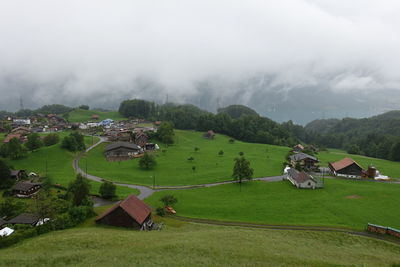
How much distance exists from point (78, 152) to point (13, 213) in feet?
163

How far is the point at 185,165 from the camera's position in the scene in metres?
79.8

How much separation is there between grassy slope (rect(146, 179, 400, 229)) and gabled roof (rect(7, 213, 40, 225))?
63.0 ft

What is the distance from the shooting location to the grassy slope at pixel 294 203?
42.5 m

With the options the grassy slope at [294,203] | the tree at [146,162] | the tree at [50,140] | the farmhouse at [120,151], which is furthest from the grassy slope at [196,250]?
the tree at [50,140]

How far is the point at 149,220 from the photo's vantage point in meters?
40.2

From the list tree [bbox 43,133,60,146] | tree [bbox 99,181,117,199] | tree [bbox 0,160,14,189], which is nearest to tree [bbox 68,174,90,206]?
tree [bbox 99,181,117,199]

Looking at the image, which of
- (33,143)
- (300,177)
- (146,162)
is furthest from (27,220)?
(300,177)

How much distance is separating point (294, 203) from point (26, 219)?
46.2 meters

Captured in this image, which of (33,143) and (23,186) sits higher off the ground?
(33,143)

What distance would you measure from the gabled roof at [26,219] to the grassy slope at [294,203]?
1919 cm

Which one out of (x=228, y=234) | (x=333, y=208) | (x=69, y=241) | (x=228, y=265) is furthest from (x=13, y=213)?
(x=333, y=208)

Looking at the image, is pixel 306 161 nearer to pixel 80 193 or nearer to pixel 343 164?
pixel 343 164

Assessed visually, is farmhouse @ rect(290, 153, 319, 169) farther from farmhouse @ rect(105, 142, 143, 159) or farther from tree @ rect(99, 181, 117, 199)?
farmhouse @ rect(105, 142, 143, 159)

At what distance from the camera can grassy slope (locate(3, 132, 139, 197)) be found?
61569 millimetres
